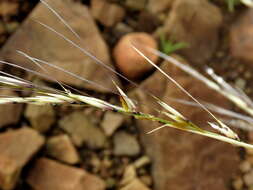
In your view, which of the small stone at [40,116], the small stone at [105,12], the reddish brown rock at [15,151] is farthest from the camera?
the small stone at [105,12]

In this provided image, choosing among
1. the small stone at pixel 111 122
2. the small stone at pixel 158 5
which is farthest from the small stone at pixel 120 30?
the small stone at pixel 111 122

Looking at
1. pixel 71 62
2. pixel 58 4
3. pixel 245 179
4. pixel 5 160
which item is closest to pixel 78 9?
pixel 58 4

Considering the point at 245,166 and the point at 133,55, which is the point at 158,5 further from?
the point at 245,166

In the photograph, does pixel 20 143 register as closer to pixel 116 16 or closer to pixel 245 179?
pixel 116 16

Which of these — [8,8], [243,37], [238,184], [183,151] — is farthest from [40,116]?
[243,37]

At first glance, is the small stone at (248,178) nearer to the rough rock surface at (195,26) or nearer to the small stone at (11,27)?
the rough rock surface at (195,26)

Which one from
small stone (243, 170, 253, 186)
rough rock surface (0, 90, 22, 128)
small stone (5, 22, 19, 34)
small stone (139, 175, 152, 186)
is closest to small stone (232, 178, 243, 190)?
small stone (243, 170, 253, 186)

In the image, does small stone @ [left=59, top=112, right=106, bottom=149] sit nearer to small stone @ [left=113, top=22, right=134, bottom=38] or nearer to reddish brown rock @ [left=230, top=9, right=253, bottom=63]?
small stone @ [left=113, top=22, right=134, bottom=38]
